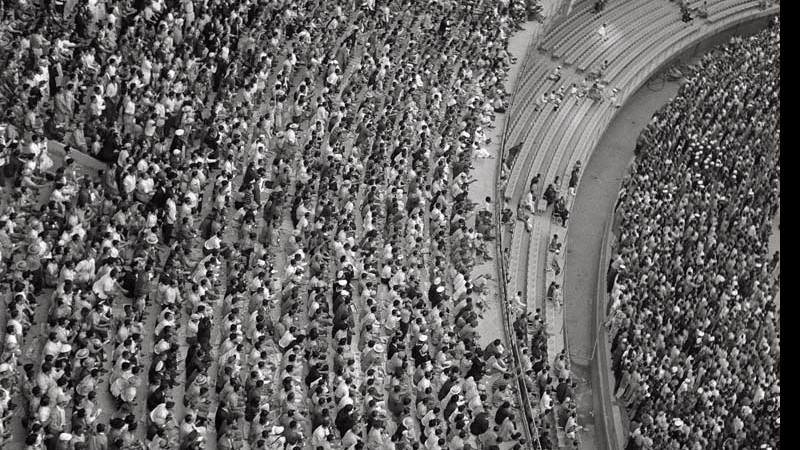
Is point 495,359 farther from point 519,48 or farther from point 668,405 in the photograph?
point 519,48

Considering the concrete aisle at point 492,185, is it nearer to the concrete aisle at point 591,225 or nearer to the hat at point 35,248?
the concrete aisle at point 591,225

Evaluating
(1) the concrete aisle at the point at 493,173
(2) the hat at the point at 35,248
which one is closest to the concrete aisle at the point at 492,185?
(1) the concrete aisle at the point at 493,173

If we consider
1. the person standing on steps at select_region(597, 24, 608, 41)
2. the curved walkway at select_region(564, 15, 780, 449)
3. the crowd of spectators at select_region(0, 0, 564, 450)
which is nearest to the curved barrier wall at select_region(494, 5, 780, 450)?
the curved walkway at select_region(564, 15, 780, 449)

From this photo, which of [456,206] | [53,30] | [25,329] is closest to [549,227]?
[456,206]

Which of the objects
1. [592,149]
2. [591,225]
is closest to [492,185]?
[591,225]

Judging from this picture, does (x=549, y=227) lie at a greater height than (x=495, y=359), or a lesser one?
greater
